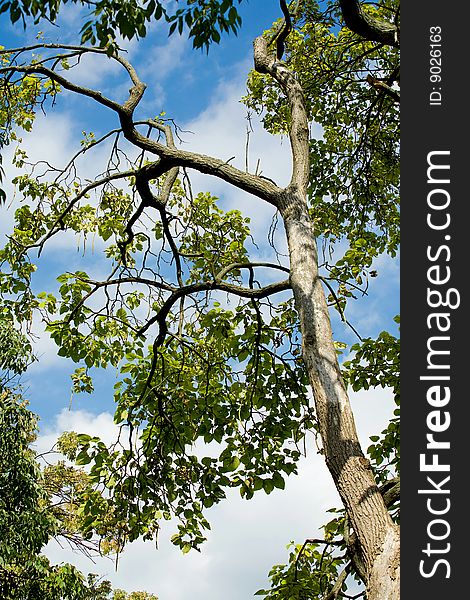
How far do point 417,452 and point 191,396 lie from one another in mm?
4537

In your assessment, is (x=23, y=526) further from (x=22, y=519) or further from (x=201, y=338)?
(x=201, y=338)

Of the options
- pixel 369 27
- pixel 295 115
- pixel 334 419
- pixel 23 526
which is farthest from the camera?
pixel 23 526

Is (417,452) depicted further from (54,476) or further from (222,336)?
(54,476)

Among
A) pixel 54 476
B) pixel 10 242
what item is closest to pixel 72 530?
pixel 54 476

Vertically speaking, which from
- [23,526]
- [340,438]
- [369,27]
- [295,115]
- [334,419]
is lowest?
[340,438]

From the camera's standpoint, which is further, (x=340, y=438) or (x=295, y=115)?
(x=295, y=115)

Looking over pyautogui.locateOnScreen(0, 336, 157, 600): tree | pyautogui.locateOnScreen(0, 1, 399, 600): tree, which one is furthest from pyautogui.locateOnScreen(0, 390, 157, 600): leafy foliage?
pyautogui.locateOnScreen(0, 1, 399, 600): tree

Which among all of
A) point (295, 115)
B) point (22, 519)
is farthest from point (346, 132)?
point (22, 519)

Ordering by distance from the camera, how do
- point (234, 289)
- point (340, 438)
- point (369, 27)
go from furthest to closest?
1. point (369, 27)
2. point (234, 289)
3. point (340, 438)

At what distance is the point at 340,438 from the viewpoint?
5039 mm

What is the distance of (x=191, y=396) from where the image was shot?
26.3ft

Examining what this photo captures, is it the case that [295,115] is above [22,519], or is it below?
above

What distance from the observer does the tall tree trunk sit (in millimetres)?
4332

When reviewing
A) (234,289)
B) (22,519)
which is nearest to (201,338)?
(234,289)
